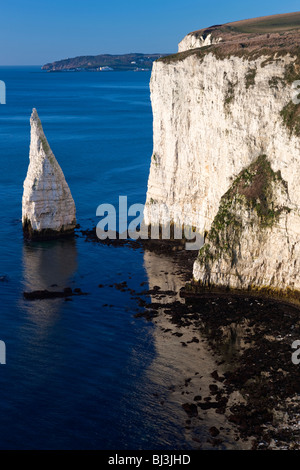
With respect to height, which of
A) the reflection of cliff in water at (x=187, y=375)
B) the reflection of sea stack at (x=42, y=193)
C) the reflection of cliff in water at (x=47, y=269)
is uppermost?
the reflection of sea stack at (x=42, y=193)

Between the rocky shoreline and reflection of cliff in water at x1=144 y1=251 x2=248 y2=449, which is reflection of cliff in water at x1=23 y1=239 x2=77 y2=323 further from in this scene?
reflection of cliff in water at x1=144 y1=251 x2=248 y2=449

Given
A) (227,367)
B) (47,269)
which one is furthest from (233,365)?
(47,269)

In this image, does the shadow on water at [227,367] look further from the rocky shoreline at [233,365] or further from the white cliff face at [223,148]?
the white cliff face at [223,148]

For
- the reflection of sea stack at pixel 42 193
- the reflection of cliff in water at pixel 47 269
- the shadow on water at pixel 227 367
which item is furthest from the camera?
the reflection of sea stack at pixel 42 193

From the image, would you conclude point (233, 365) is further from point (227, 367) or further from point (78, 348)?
point (78, 348)

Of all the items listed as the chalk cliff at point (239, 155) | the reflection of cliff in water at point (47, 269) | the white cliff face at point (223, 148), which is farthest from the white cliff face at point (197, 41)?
the reflection of cliff in water at point (47, 269)
